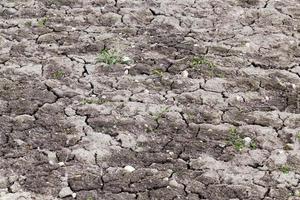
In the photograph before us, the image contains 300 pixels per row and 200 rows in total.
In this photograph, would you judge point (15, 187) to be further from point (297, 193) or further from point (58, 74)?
point (297, 193)

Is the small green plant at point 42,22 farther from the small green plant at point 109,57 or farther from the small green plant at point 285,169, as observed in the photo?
the small green plant at point 285,169

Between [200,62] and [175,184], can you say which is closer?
[175,184]

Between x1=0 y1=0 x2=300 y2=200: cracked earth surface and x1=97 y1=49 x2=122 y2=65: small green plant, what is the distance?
7cm

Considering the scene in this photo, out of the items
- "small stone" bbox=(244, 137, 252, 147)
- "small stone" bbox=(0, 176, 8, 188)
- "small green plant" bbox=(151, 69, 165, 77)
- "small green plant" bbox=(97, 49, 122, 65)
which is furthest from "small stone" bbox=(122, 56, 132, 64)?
"small stone" bbox=(0, 176, 8, 188)

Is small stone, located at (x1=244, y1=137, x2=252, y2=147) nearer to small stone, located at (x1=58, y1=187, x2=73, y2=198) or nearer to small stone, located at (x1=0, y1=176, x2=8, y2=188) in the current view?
small stone, located at (x1=58, y1=187, x2=73, y2=198)

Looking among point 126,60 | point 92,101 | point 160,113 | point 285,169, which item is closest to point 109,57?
point 126,60

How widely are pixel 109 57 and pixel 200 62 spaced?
711mm

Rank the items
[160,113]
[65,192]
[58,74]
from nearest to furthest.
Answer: [65,192] → [160,113] → [58,74]

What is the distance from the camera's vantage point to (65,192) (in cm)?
362

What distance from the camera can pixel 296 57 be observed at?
4.96m

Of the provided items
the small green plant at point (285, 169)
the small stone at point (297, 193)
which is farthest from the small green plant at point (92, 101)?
the small stone at point (297, 193)

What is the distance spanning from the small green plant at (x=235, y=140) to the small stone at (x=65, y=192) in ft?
3.56

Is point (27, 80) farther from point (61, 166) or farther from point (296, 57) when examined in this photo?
point (296, 57)

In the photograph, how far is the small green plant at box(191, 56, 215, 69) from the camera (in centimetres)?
481
